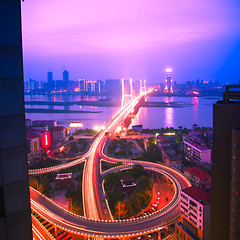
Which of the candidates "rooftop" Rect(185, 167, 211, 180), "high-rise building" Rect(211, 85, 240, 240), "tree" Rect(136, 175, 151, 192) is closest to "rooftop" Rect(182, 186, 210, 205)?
"tree" Rect(136, 175, 151, 192)

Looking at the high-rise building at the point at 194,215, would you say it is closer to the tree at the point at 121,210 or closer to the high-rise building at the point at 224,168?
the tree at the point at 121,210

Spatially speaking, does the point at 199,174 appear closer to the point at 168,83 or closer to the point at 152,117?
the point at 152,117

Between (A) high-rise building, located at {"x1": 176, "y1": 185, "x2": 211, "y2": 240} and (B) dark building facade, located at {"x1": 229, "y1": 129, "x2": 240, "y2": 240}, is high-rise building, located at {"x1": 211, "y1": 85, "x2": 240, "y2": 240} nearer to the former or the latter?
(B) dark building facade, located at {"x1": 229, "y1": 129, "x2": 240, "y2": 240}

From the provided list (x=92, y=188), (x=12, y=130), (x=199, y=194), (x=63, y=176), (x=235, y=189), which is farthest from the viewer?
(x=63, y=176)

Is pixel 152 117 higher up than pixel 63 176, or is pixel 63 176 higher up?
pixel 152 117

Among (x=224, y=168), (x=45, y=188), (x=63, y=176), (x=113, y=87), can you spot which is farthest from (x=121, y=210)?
(x=113, y=87)

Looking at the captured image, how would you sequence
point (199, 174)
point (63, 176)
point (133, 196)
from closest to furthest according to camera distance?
point (133, 196) → point (199, 174) → point (63, 176)

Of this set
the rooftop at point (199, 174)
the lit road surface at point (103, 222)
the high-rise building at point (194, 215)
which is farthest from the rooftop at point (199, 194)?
the rooftop at point (199, 174)
